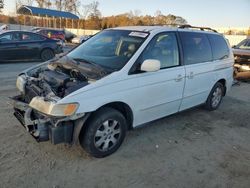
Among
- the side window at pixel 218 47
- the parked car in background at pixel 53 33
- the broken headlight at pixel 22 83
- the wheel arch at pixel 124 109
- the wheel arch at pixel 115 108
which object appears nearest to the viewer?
the wheel arch at pixel 115 108

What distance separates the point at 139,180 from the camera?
316cm

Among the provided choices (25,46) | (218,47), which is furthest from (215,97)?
(25,46)

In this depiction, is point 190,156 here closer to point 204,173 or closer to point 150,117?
point 204,173

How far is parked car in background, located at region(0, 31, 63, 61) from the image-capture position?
440 inches

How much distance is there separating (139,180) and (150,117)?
123 cm

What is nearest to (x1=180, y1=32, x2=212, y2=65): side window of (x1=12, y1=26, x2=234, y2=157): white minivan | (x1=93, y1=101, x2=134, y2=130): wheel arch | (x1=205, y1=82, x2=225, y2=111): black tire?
(x1=12, y1=26, x2=234, y2=157): white minivan

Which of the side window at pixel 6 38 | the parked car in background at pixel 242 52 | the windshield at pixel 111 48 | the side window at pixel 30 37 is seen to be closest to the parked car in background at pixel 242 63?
the parked car in background at pixel 242 52

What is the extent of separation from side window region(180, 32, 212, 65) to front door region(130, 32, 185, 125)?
262 millimetres

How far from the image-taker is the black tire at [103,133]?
3348 millimetres

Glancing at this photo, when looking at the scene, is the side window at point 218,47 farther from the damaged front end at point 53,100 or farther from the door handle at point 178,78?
the damaged front end at point 53,100

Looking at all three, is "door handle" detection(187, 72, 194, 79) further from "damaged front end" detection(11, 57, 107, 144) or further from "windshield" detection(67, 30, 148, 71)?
"damaged front end" detection(11, 57, 107, 144)

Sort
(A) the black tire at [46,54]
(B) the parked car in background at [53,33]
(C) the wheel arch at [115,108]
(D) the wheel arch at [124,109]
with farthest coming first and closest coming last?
(B) the parked car in background at [53,33] → (A) the black tire at [46,54] → (D) the wheel arch at [124,109] → (C) the wheel arch at [115,108]

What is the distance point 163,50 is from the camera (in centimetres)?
424

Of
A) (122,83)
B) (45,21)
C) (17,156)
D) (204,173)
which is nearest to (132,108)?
(122,83)
